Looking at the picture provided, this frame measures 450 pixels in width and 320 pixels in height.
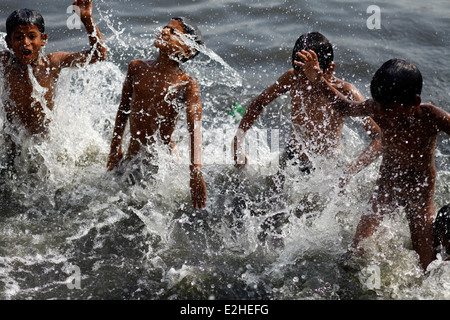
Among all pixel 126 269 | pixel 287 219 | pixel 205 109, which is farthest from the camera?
pixel 205 109

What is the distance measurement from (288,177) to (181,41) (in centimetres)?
145

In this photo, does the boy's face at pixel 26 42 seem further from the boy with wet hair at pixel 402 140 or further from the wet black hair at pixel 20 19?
the boy with wet hair at pixel 402 140

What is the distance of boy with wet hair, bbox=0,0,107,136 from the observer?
431cm

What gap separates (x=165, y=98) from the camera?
431 centimetres

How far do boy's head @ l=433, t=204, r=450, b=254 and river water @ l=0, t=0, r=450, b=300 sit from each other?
4.8 inches

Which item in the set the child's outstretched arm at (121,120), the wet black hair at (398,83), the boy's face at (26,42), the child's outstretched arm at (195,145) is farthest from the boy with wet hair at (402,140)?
the boy's face at (26,42)

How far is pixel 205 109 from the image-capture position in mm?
6160

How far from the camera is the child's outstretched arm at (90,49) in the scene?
4.21 meters

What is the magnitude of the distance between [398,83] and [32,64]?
282 cm

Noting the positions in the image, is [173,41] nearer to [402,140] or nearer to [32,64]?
[32,64]
